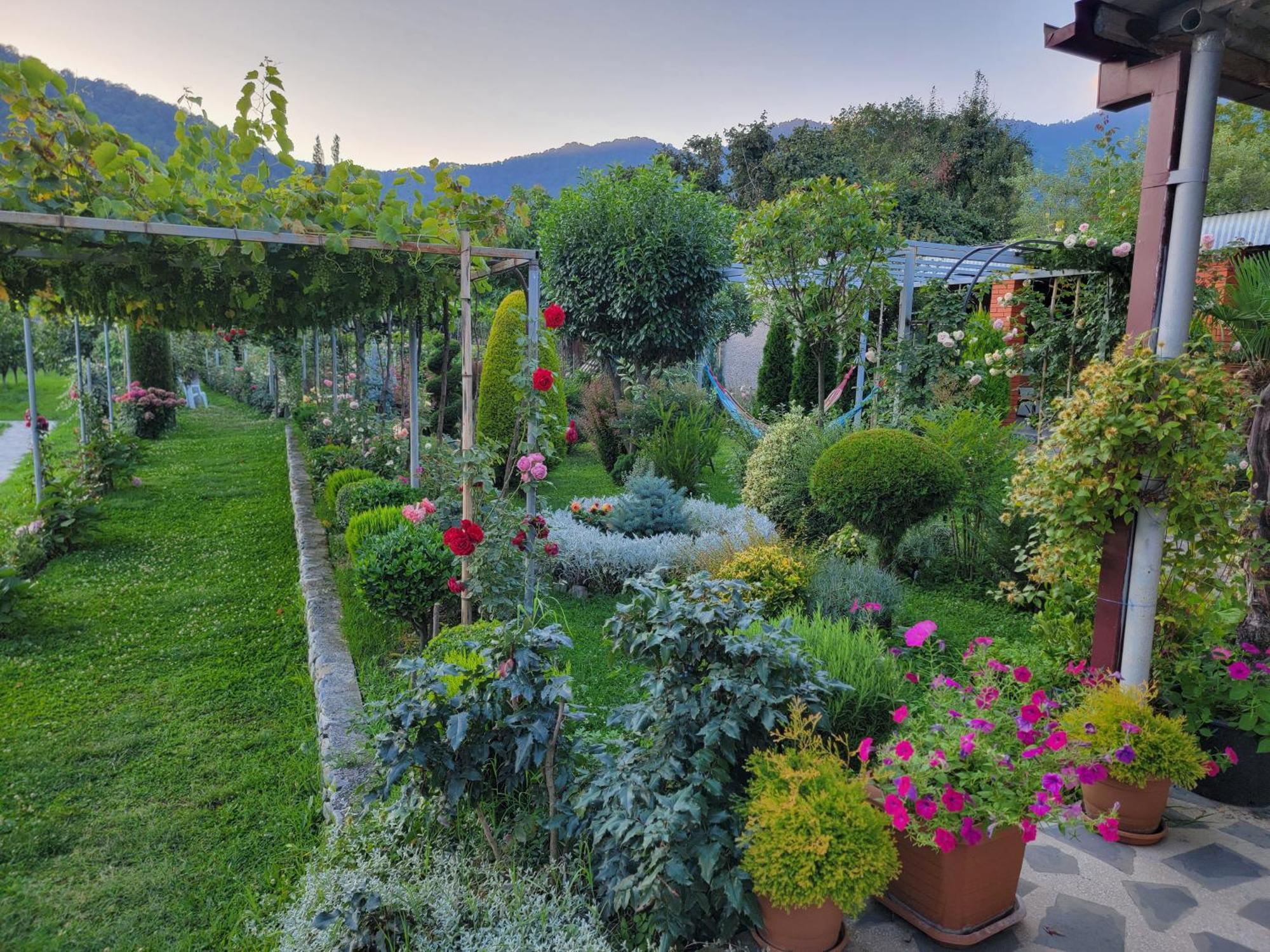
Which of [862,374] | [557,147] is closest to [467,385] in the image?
[862,374]

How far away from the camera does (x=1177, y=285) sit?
2428mm

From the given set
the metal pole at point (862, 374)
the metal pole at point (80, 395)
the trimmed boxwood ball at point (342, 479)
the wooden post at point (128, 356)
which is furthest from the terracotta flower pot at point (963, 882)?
the wooden post at point (128, 356)

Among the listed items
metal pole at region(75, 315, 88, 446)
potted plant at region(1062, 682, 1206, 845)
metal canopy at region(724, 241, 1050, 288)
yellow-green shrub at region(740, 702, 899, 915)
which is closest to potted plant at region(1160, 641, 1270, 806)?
potted plant at region(1062, 682, 1206, 845)

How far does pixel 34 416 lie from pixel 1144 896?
6.46m

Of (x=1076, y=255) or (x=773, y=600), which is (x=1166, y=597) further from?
(x=1076, y=255)

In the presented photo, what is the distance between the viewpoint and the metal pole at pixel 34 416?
4770mm

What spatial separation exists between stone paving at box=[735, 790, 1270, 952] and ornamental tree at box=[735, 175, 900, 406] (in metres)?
4.56

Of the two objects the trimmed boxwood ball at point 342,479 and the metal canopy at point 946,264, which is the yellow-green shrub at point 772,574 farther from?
the trimmed boxwood ball at point 342,479

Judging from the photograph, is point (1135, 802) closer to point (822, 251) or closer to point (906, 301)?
point (906, 301)

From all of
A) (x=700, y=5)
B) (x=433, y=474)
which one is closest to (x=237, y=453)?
(x=433, y=474)

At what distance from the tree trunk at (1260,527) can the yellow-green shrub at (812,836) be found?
2065 millimetres

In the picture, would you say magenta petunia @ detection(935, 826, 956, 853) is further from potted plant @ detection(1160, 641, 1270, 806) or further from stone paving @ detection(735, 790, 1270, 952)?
potted plant @ detection(1160, 641, 1270, 806)

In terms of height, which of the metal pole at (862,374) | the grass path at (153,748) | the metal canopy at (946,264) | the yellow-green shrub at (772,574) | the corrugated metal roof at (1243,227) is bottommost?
the grass path at (153,748)

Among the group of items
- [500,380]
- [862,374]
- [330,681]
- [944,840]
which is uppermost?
[862,374]
